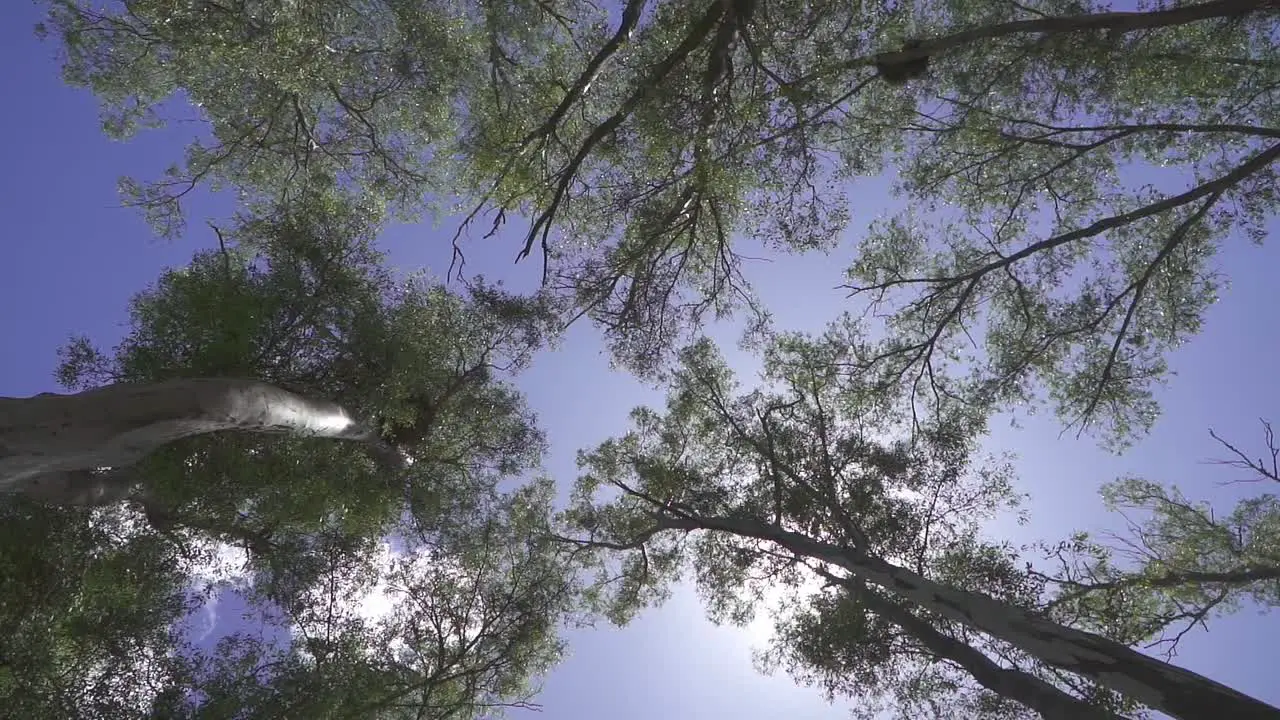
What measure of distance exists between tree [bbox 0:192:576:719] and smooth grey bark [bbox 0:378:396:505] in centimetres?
3

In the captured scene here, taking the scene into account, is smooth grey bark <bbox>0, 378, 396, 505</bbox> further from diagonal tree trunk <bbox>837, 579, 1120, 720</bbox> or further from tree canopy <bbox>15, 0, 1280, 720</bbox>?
diagonal tree trunk <bbox>837, 579, 1120, 720</bbox>

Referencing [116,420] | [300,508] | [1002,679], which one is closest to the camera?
[116,420]

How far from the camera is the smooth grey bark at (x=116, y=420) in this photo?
4930mm

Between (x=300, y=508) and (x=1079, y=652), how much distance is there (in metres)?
9.69

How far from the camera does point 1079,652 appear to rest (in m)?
5.55

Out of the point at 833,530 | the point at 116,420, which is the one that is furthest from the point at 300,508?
the point at 833,530

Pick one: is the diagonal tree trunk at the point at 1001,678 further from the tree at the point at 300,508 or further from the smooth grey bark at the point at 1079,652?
the tree at the point at 300,508

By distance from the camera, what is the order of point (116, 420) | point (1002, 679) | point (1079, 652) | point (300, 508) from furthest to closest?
point (300, 508) → point (1002, 679) → point (1079, 652) → point (116, 420)

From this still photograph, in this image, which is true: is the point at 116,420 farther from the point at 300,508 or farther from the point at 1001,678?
the point at 1001,678

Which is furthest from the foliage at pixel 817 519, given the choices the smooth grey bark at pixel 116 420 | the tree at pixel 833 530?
the smooth grey bark at pixel 116 420

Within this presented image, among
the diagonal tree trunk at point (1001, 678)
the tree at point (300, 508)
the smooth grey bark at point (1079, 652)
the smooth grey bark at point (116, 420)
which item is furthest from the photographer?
the tree at point (300, 508)

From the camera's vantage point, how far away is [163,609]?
27.0 feet

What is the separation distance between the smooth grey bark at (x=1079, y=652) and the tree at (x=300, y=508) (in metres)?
6.62

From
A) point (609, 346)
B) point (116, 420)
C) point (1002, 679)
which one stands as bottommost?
point (1002, 679)
